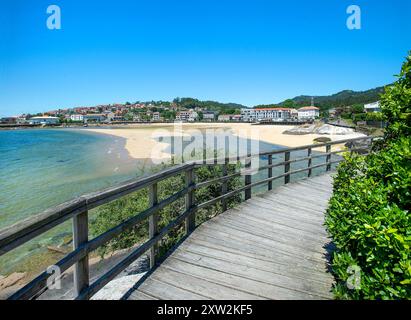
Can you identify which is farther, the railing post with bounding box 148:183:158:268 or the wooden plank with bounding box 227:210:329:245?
the wooden plank with bounding box 227:210:329:245

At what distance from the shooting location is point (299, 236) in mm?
4910

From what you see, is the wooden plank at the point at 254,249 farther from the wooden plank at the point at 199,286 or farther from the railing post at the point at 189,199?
the wooden plank at the point at 199,286

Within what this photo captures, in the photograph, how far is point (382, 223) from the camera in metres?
2.32

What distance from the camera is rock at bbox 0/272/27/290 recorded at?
802cm

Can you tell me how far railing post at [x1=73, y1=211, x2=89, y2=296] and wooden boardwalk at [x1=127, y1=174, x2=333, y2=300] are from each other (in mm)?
674

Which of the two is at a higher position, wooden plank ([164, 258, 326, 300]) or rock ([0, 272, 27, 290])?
wooden plank ([164, 258, 326, 300])

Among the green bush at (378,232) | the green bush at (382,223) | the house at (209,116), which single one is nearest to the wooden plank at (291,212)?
the green bush at (382,223)

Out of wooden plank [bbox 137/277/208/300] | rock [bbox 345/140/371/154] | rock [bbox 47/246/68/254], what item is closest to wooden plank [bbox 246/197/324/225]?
wooden plank [bbox 137/277/208/300]

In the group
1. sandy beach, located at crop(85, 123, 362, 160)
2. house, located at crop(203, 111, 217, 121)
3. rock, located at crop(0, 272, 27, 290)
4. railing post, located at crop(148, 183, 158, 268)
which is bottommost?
rock, located at crop(0, 272, 27, 290)

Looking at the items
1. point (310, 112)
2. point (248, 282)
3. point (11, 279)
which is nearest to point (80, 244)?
point (248, 282)

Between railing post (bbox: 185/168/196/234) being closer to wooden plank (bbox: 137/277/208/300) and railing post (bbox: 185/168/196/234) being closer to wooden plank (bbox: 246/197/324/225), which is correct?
wooden plank (bbox: 137/277/208/300)

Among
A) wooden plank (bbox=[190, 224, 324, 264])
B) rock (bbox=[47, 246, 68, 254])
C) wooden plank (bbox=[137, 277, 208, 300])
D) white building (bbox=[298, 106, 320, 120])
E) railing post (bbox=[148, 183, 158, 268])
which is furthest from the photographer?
white building (bbox=[298, 106, 320, 120])

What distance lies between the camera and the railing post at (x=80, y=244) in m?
2.52
